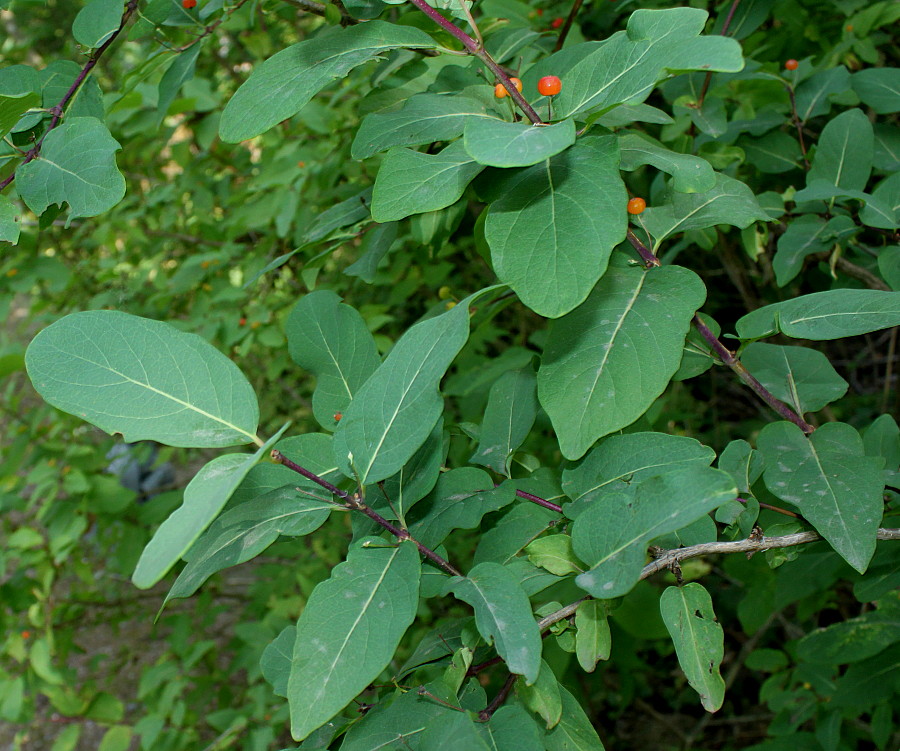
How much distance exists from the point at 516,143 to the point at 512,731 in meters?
0.55

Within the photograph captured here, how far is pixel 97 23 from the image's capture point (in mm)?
1040

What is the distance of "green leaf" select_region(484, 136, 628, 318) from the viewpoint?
703mm

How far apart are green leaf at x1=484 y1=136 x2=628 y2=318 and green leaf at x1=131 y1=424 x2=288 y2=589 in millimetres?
282

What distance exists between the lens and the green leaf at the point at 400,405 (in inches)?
27.9

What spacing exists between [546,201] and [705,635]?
0.50 meters

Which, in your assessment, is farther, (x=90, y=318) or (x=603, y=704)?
(x=603, y=704)

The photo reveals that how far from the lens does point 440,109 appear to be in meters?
0.87

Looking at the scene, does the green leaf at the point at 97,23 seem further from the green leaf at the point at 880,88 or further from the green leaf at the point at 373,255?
the green leaf at the point at 880,88

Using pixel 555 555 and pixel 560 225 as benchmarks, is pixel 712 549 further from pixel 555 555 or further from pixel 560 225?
pixel 560 225

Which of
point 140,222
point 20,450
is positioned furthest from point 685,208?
point 140,222

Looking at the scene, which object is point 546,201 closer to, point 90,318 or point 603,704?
point 90,318

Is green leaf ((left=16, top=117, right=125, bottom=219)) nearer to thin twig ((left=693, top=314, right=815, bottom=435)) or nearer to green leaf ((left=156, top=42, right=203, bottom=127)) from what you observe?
green leaf ((left=156, top=42, right=203, bottom=127))

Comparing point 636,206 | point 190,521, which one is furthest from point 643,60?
point 190,521

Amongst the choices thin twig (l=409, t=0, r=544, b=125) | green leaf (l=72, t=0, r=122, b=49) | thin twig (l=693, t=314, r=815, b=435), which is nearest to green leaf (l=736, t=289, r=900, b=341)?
thin twig (l=693, t=314, r=815, b=435)
